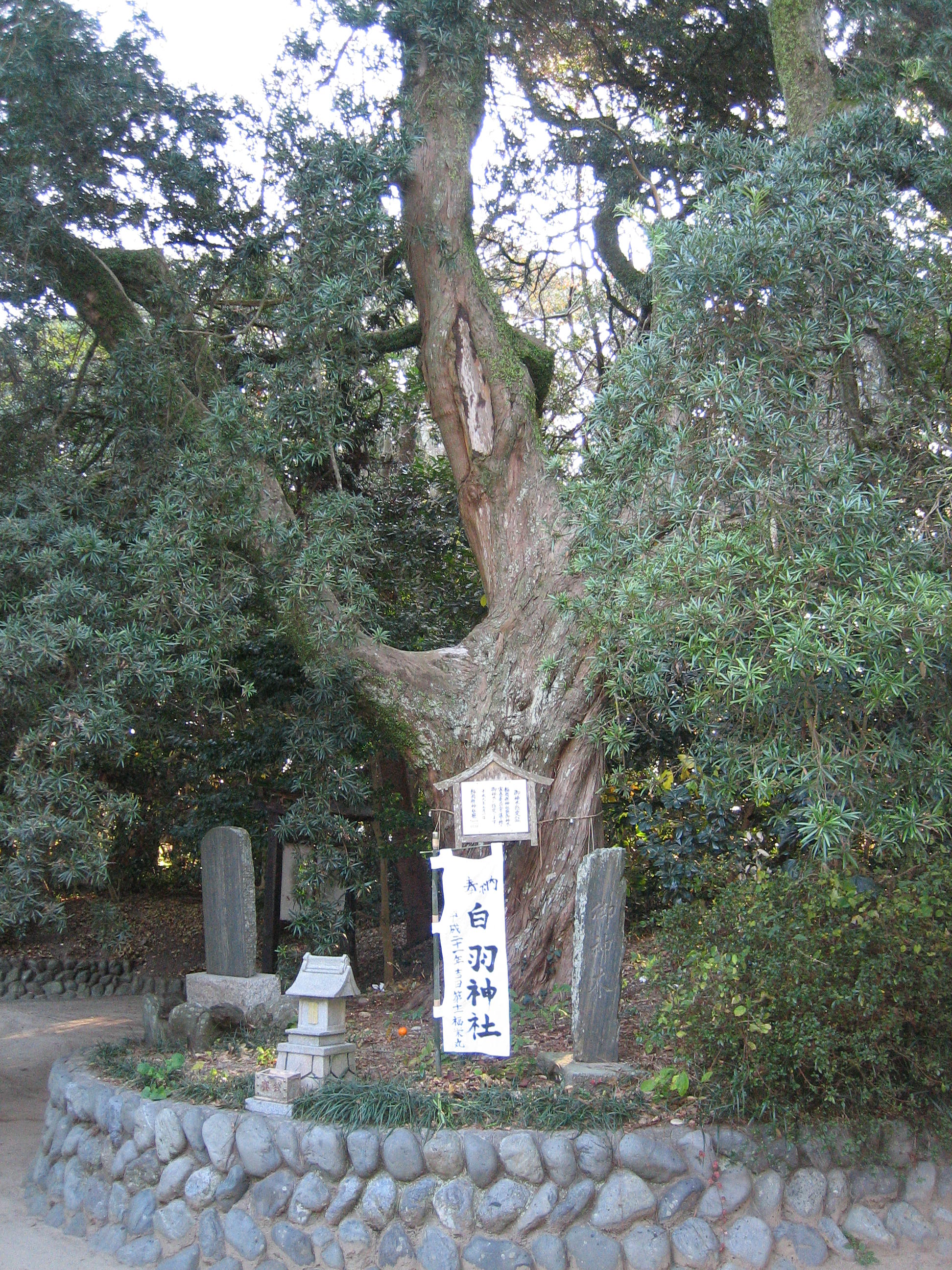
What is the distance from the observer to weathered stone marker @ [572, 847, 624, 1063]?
5.09m

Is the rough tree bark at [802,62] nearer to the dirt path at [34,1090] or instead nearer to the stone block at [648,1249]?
the stone block at [648,1249]

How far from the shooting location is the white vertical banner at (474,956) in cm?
501

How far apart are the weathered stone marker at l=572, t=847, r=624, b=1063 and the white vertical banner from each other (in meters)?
0.41

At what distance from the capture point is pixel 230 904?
6.48m

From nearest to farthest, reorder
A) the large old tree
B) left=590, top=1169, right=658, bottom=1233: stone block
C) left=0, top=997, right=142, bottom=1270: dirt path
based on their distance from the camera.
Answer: left=590, top=1169, right=658, bottom=1233: stone block, left=0, top=997, right=142, bottom=1270: dirt path, the large old tree

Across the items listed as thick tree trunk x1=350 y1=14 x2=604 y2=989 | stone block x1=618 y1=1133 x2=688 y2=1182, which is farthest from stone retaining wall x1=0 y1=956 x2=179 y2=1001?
stone block x1=618 y1=1133 x2=688 y2=1182

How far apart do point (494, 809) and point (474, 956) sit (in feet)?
2.58

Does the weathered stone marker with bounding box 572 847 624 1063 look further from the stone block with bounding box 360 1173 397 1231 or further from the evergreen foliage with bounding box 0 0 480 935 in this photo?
the evergreen foliage with bounding box 0 0 480 935

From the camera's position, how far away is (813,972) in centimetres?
437

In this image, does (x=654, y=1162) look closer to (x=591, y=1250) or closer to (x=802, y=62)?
(x=591, y=1250)

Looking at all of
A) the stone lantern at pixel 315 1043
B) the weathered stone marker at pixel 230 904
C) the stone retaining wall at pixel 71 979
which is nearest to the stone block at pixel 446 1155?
the stone lantern at pixel 315 1043

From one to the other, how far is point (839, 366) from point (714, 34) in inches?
262

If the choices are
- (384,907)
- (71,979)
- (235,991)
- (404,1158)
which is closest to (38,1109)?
(235,991)

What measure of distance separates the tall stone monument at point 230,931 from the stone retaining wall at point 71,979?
13.6 ft
